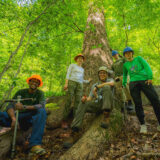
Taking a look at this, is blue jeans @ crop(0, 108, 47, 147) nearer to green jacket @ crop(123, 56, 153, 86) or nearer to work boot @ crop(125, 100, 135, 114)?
green jacket @ crop(123, 56, 153, 86)

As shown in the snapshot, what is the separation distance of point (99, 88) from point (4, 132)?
8.73ft

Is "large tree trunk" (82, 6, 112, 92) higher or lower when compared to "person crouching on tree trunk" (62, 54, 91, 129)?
higher

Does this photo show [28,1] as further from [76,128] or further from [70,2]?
[76,128]

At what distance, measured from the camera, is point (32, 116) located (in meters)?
3.31

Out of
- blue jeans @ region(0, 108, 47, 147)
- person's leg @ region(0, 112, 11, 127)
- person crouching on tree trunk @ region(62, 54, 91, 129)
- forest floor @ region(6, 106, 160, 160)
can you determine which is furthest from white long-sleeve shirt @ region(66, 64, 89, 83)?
person's leg @ region(0, 112, 11, 127)

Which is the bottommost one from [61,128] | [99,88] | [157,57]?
[61,128]

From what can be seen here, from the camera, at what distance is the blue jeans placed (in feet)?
9.27

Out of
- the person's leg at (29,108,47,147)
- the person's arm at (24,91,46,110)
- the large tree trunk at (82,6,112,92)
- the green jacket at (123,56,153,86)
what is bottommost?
the person's leg at (29,108,47,147)

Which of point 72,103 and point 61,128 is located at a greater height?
point 72,103

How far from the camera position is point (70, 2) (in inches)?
167

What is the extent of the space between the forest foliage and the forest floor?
6.66ft

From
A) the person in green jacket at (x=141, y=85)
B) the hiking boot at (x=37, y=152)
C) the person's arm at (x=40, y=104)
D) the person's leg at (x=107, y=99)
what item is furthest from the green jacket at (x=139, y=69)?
the hiking boot at (x=37, y=152)

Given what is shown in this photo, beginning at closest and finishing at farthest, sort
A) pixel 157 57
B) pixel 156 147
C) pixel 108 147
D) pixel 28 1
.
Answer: pixel 156 147
pixel 108 147
pixel 28 1
pixel 157 57

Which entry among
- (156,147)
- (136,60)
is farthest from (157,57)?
(156,147)
